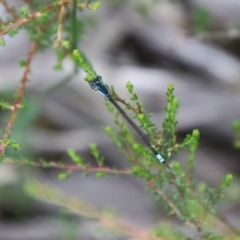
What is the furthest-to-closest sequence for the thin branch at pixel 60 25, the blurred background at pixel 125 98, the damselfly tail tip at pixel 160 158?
the blurred background at pixel 125 98, the thin branch at pixel 60 25, the damselfly tail tip at pixel 160 158

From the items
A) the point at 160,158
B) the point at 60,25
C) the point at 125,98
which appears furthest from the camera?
the point at 125,98

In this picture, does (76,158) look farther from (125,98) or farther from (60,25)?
(125,98)

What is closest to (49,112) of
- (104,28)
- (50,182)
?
(50,182)

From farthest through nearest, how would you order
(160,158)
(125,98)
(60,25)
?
(125,98) → (60,25) → (160,158)

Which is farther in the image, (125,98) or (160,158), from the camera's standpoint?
(125,98)

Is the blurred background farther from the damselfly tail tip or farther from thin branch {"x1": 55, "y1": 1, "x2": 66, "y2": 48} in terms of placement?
the damselfly tail tip

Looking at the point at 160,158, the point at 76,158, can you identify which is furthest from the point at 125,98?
the point at 160,158

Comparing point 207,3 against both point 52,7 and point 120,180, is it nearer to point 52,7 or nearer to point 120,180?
point 120,180

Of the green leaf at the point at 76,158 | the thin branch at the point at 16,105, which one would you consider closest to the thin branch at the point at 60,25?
the thin branch at the point at 16,105

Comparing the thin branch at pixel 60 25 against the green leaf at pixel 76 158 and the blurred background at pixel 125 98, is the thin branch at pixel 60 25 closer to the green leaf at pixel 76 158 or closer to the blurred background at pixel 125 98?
the green leaf at pixel 76 158

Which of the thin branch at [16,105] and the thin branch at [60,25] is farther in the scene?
the thin branch at [60,25]
